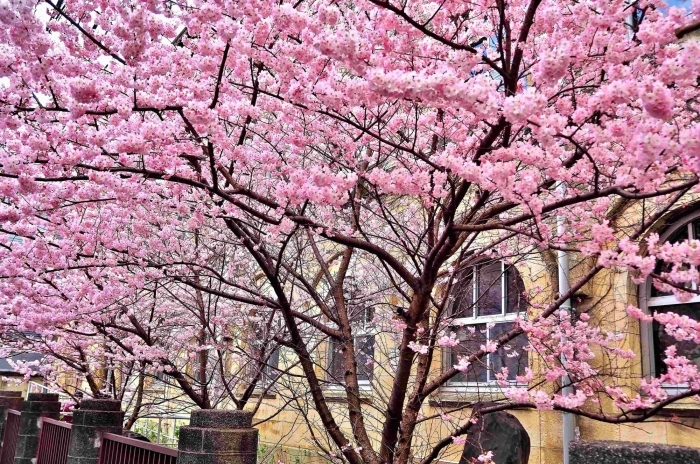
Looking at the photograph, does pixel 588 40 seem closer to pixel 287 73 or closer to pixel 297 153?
pixel 287 73

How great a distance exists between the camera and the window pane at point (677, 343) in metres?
7.15

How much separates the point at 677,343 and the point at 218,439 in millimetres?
5729

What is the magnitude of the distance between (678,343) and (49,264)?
774 cm

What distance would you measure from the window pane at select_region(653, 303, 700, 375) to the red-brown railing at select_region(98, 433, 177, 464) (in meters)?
5.51

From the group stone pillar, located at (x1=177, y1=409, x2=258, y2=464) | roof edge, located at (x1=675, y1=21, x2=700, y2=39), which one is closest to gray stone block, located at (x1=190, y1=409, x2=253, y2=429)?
stone pillar, located at (x1=177, y1=409, x2=258, y2=464)

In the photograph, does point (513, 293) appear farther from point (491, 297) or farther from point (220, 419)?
point (220, 419)

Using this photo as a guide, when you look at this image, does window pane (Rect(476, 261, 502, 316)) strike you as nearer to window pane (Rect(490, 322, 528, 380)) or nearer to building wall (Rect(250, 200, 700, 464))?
window pane (Rect(490, 322, 528, 380))

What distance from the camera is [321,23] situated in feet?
14.1

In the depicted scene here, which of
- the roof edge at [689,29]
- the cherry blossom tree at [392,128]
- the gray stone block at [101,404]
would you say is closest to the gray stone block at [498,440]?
the cherry blossom tree at [392,128]

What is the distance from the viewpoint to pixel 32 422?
31.8 ft

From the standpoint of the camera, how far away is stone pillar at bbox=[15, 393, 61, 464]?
9641 millimetres

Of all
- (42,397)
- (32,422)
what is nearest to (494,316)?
(42,397)

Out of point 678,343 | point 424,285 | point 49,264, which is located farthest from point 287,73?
point 678,343

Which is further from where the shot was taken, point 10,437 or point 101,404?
point 10,437
